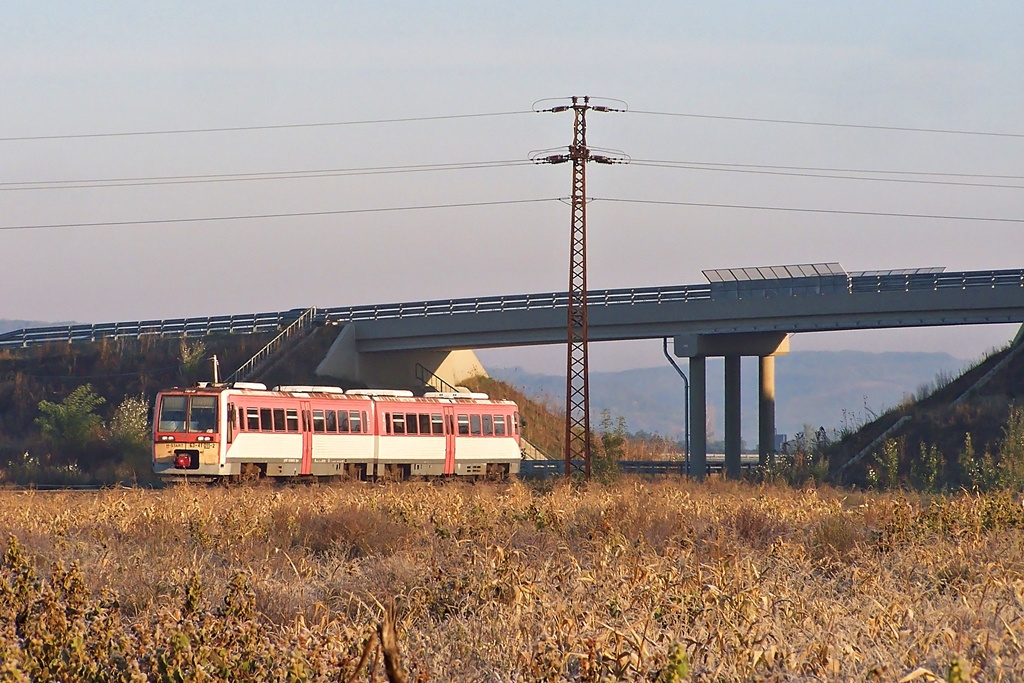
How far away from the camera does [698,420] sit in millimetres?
48719

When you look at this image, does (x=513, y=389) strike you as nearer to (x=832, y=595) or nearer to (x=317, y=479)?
(x=317, y=479)

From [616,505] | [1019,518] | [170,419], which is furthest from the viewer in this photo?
[170,419]

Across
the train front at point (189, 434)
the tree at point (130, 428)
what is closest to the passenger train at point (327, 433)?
the train front at point (189, 434)

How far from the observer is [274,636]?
33.4 feet

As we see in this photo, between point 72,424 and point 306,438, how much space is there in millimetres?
19268

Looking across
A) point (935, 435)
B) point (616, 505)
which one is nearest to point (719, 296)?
point (935, 435)

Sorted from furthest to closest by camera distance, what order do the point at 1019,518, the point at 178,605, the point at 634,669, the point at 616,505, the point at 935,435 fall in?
the point at 935,435 < the point at 616,505 < the point at 1019,518 < the point at 178,605 < the point at 634,669

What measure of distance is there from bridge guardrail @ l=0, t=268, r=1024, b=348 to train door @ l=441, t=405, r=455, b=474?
13491 mm

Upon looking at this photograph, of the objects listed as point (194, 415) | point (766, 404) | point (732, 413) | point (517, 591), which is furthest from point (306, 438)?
point (517, 591)

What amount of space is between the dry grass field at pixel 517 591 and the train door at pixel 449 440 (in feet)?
62.4

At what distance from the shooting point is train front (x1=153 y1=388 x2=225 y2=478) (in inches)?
1302

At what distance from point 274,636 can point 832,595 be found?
5.25 meters

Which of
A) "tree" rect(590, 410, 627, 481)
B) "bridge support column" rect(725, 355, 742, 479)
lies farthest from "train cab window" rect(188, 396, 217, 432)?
"bridge support column" rect(725, 355, 742, 479)

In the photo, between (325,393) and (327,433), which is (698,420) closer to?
(325,393)
